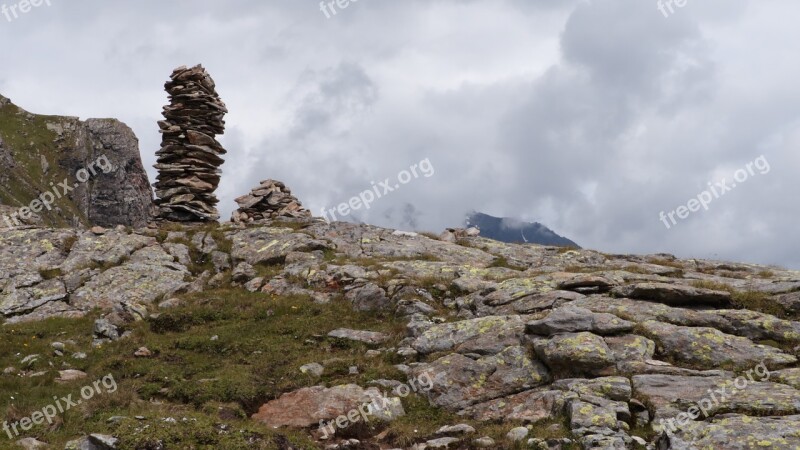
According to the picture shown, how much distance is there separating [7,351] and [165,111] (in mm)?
Answer: 26047

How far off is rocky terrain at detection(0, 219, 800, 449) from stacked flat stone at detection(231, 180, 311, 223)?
7244 mm

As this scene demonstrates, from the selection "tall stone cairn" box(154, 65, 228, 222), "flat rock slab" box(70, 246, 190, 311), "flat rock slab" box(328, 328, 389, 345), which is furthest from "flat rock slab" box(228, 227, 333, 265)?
"flat rock slab" box(328, 328, 389, 345)

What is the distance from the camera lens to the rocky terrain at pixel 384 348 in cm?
1498

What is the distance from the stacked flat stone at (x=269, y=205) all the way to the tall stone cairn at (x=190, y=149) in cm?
296

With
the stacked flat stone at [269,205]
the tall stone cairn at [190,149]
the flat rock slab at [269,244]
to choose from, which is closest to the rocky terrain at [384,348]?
the flat rock slab at [269,244]

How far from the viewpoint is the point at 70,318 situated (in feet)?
86.1

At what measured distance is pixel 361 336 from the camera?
910 inches

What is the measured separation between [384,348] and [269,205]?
76.6ft

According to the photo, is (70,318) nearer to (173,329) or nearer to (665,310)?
(173,329)

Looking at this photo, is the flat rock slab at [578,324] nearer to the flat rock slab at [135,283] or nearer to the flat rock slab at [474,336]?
the flat rock slab at [474,336]

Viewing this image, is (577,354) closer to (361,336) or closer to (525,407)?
(525,407)

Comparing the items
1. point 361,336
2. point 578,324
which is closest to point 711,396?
point 578,324

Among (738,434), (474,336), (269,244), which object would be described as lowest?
(738,434)

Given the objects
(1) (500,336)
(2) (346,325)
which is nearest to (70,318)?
(2) (346,325)
